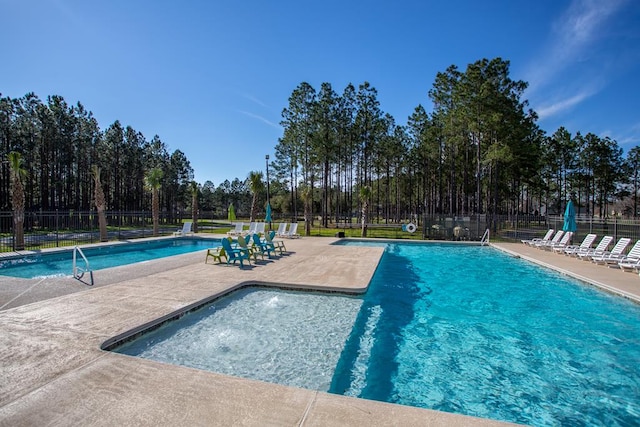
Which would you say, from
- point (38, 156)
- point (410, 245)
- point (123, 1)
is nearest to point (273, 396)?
point (123, 1)

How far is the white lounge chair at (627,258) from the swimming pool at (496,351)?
2.83 metres

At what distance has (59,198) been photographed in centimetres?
3475

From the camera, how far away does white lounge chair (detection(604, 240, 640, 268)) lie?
10772mm

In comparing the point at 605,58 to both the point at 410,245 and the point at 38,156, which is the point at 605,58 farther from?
the point at 38,156

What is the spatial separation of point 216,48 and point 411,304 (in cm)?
1298

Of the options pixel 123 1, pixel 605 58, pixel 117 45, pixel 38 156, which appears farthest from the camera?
pixel 38 156

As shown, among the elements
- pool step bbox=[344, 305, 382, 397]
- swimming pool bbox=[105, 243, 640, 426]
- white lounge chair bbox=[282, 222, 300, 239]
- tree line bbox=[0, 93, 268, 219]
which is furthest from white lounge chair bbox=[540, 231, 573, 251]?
tree line bbox=[0, 93, 268, 219]

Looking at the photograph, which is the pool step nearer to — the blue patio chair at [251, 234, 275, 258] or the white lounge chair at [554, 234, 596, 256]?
the blue patio chair at [251, 234, 275, 258]

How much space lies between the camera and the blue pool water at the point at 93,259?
1092cm

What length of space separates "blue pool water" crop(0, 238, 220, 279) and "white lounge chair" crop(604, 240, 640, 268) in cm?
1884

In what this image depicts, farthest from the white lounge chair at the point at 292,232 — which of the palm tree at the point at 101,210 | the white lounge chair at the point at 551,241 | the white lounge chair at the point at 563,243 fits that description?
the white lounge chair at the point at 563,243

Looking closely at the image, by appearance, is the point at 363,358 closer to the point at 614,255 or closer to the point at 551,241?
the point at 614,255

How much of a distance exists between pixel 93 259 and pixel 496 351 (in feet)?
50.4

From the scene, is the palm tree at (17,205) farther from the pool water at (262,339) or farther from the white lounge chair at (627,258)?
the white lounge chair at (627,258)
